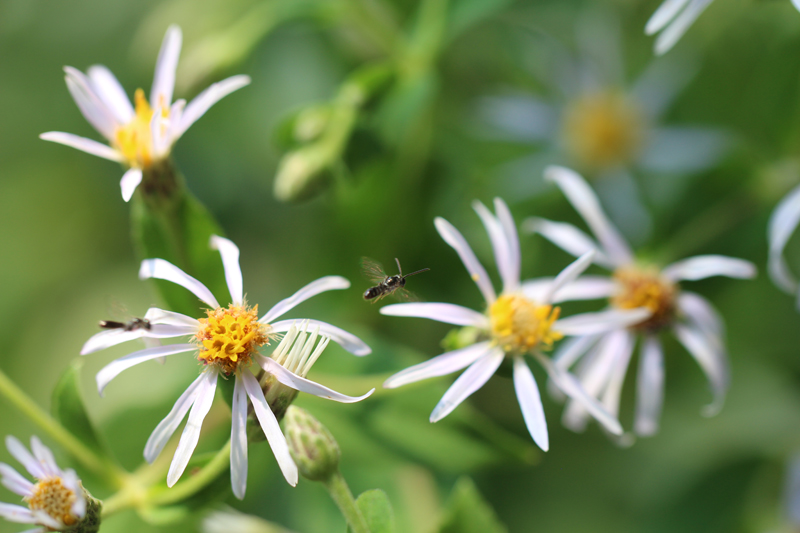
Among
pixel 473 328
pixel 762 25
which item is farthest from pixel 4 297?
pixel 762 25

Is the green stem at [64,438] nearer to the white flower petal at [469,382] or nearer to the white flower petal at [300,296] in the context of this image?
the white flower petal at [300,296]

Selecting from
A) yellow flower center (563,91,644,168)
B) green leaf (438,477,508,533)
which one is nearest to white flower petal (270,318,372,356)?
green leaf (438,477,508,533)

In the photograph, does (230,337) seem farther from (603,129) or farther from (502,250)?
(603,129)

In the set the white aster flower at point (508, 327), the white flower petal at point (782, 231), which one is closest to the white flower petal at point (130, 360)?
the white aster flower at point (508, 327)

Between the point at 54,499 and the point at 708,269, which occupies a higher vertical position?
the point at 708,269

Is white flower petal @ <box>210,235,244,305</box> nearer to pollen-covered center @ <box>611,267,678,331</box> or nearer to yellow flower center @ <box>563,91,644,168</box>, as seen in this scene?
pollen-covered center @ <box>611,267,678,331</box>

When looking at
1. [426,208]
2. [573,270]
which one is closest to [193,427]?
[573,270]
